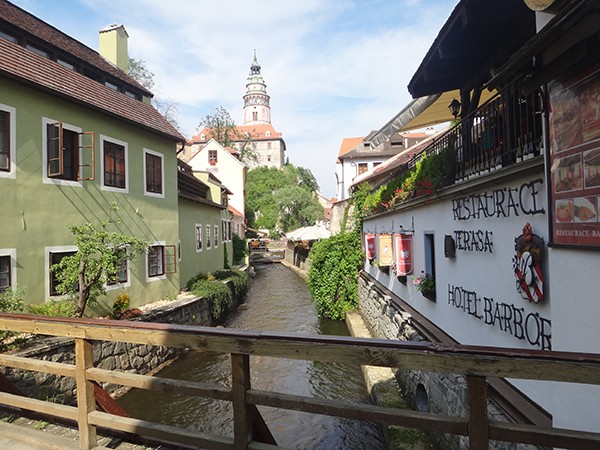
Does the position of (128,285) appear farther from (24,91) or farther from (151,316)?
(24,91)

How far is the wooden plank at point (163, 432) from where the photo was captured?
2430 millimetres

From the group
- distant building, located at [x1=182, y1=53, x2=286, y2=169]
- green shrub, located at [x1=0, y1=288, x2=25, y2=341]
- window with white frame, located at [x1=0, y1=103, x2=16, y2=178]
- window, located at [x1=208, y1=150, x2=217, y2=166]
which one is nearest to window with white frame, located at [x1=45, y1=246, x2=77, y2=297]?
green shrub, located at [x1=0, y1=288, x2=25, y2=341]

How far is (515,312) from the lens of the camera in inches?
169

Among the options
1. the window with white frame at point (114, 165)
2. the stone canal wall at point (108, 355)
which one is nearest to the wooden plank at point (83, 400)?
the stone canal wall at point (108, 355)

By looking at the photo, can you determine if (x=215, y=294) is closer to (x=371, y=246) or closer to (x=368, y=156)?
(x=371, y=246)

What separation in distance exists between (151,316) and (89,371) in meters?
9.33

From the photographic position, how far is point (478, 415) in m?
1.86

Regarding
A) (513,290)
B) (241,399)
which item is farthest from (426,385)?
(241,399)

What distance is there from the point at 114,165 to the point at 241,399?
11.4m

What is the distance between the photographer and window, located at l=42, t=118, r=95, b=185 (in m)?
9.57

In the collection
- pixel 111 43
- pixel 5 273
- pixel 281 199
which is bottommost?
pixel 5 273

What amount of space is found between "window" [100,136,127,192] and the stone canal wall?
4020 millimetres

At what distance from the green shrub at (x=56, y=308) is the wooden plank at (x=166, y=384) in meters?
7.42

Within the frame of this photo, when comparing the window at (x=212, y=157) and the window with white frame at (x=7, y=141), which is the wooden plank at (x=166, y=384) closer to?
the window with white frame at (x=7, y=141)
